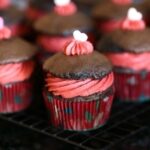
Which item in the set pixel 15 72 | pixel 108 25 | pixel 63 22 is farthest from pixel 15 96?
pixel 108 25

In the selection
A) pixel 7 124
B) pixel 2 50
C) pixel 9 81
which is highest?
pixel 2 50

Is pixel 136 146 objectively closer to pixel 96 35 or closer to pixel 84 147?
pixel 84 147

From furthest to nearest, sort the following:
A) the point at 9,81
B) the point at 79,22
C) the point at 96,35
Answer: the point at 96,35, the point at 79,22, the point at 9,81

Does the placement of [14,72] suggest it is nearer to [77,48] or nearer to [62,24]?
[77,48]

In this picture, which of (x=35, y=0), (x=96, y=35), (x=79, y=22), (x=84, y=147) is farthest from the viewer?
(x=35, y=0)

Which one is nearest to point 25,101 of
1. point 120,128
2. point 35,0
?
point 120,128

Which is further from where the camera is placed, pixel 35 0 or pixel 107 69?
pixel 35 0

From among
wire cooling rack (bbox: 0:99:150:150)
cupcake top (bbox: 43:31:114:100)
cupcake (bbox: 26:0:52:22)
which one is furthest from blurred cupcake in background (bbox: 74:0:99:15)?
cupcake top (bbox: 43:31:114:100)

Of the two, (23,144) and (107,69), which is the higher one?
(107,69)
